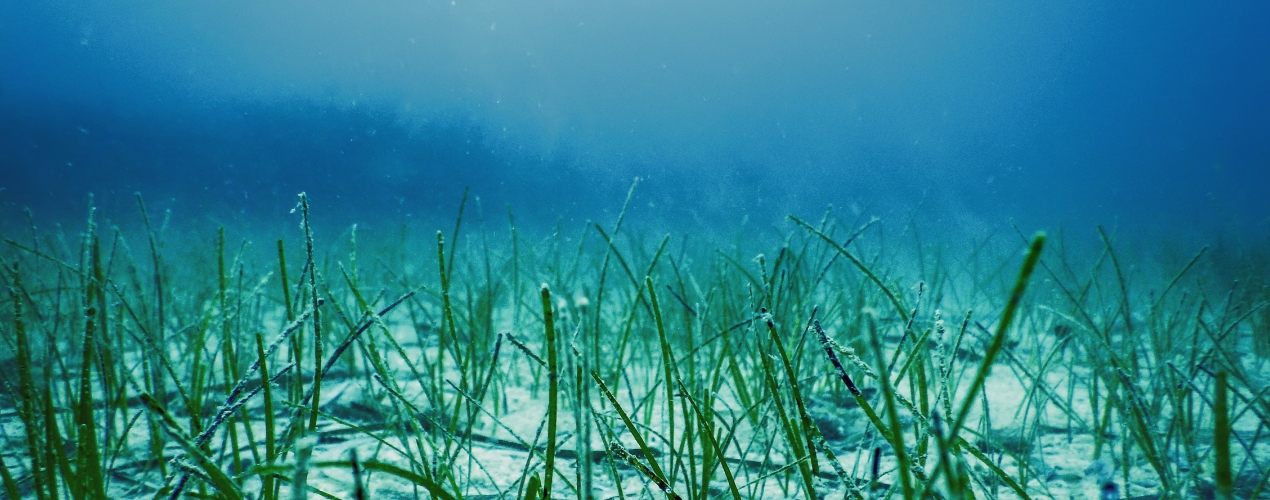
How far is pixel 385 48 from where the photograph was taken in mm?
54344

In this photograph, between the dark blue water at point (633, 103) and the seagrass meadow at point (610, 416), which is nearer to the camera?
the seagrass meadow at point (610, 416)

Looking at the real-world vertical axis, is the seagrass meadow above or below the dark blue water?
below

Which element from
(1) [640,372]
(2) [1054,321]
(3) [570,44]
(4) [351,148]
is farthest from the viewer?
(3) [570,44]

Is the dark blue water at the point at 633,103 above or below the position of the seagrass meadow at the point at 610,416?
above

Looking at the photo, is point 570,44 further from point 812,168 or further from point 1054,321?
point 1054,321

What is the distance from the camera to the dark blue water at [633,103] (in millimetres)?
52719

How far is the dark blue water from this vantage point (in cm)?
5272

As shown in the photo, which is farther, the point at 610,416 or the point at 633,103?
the point at 633,103

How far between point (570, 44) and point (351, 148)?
23457 mm

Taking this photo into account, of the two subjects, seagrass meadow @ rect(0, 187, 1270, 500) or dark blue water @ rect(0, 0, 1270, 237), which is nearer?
seagrass meadow @ rect(0, 187, 1270, 500)

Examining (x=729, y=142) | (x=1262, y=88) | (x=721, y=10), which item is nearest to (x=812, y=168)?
(x=729, y=142)

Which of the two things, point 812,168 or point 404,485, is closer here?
point 404,485

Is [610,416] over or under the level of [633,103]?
under

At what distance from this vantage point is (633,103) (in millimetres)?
66562
